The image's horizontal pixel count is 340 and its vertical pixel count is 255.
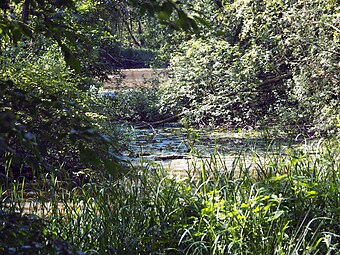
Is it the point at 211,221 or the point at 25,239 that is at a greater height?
the point at 25,239

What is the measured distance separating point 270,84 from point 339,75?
91.1 inches

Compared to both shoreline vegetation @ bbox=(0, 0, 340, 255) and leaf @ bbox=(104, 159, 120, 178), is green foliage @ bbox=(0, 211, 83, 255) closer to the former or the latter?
shoreline vegetation @ bbox=(0, 0, 340, 255)

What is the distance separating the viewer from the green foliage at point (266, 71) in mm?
9336

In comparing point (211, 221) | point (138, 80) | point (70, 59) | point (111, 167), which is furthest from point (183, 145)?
point (138, 80)

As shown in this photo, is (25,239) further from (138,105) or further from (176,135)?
(138,105)

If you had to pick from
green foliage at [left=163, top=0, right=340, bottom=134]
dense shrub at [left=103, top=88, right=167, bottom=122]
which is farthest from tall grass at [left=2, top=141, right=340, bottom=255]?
dense shrub at [left=103, top=88, right=167, bottom=122]

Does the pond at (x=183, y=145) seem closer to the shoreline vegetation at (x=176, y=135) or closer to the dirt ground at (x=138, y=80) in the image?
the shoreline vegetation at (x=176, y=135)

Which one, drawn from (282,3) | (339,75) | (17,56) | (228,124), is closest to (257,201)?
(17,56)

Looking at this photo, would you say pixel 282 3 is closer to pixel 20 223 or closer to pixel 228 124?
pixel 228 124

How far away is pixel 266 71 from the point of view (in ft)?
37.4

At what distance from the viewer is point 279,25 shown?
34.6 ft

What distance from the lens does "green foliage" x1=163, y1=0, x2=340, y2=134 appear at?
934cm

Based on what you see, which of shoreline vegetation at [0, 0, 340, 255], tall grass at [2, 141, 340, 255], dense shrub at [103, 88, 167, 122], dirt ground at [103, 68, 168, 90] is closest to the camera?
shoreline vegetation at [0, 0, 340, 255]

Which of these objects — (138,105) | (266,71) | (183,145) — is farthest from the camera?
(138,105)
